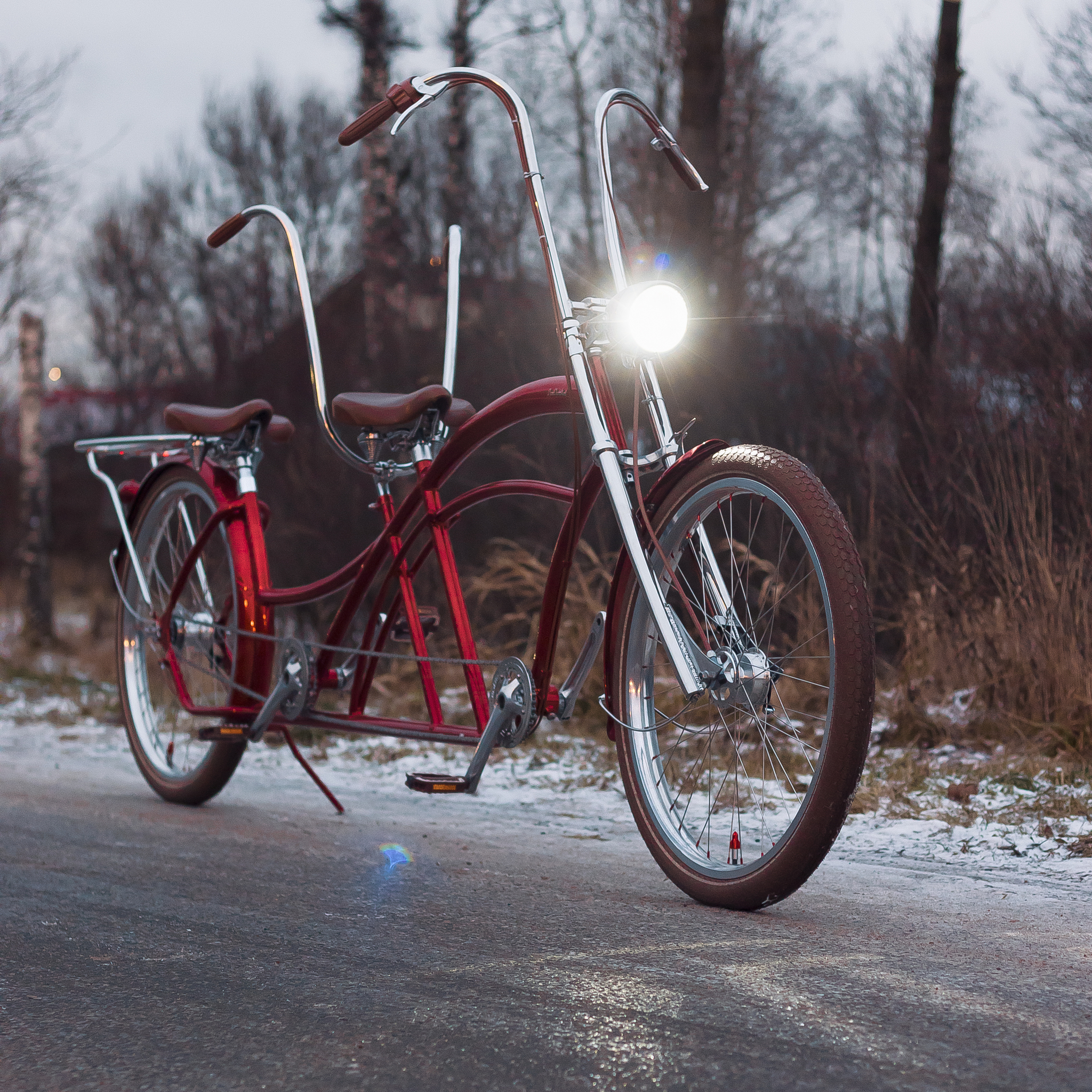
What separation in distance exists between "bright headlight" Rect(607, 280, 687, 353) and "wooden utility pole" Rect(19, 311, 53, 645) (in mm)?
9385

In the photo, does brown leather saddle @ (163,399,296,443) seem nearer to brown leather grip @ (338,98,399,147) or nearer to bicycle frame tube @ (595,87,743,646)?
brown leather grip @ (338,98,399,147)

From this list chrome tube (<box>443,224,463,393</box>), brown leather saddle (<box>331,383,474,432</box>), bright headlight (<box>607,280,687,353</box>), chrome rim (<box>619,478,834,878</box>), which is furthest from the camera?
chrome tube (<box>443,224,463,393</box>)

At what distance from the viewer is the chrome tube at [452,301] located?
3615mm

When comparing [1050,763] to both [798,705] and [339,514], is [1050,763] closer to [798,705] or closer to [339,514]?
[798,705]

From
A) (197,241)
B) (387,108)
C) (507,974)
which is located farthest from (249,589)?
(197,241)

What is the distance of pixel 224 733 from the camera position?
12.2ft

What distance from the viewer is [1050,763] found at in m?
4.01

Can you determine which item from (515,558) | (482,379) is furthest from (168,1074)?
(482,379)

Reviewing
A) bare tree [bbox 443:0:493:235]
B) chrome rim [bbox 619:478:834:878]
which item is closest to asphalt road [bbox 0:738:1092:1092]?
chrome rim [bbox 619:478:834:878]

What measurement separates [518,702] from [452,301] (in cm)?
137

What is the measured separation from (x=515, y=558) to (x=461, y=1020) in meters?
4.86

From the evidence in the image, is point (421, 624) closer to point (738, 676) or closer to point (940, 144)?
point (738, 676)

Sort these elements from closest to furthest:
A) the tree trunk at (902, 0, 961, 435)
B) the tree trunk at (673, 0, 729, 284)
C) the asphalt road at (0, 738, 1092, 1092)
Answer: the asphalt road at (0, 738, 1092, 1092) → the tree trunk at (673, 0, 729, 284) → the tree trunk at (902, 0, 961, 435)

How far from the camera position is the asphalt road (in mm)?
1771
